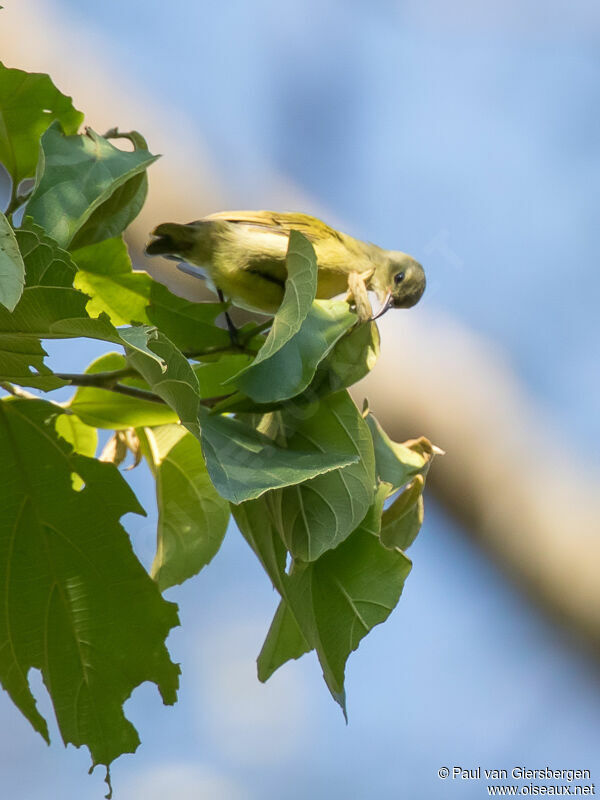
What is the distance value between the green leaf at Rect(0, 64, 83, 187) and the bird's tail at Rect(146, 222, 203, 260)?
131mm

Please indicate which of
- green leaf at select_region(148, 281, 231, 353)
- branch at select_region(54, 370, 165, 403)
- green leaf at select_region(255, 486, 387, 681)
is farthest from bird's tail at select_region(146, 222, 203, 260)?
green leaf at select_region(255, 486, 387, 681)

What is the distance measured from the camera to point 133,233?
2232 millimetres

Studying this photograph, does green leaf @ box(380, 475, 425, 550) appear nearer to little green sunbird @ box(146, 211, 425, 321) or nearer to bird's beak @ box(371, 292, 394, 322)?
A: little green sunbird @ box(146, 211, 425, 321)

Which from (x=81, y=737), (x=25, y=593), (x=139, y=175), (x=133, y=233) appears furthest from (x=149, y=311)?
(x=133, y=233)

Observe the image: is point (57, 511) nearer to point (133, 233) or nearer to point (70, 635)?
point (70, 635)

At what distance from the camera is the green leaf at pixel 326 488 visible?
653 mm

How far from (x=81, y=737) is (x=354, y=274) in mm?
451

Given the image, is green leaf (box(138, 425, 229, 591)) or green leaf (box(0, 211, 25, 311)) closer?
green leaf (box(0, 211, 25, 311))

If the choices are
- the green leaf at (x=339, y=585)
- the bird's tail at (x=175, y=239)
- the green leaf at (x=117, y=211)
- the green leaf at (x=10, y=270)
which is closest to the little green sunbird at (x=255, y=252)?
the bird's tail at (x=175, y=239)

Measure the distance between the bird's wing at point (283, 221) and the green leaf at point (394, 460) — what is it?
22cm

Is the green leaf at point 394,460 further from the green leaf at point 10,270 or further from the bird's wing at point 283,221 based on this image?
the green leaf at point 10,270

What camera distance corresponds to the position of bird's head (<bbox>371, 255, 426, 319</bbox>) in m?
1.05

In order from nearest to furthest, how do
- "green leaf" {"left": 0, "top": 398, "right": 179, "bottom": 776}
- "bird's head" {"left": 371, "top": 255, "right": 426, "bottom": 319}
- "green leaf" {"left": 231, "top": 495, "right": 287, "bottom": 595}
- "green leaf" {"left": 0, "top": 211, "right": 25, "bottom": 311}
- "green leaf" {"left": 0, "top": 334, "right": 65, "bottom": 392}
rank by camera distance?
"green leaf" {"left": 0, "top": 211, "right": 25, "bottom": 311} < "green leaf" {"left": 0, "top": 334, "right": 65, "bottom": 392} < "green leaf" {"left": 231, "top": 495, "right": 287, "bottom": 595} < "green leaf" {"left": 0, "top": 398, "right": 179, "bottom": 776} < "bird's head" {"left": 371, "top": 255, "right": 426, "bottom": 319}

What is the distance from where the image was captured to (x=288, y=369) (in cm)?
64
